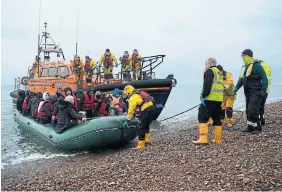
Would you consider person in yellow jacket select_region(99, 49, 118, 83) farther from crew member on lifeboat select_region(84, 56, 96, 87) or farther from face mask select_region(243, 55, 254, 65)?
face mask select_region(243, 55, 254, 65)

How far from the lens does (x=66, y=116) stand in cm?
790

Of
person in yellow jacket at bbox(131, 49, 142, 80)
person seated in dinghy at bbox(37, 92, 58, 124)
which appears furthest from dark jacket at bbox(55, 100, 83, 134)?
person in yellow jacket at bbox(131, 49, 142, 80)

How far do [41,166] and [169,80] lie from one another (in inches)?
266

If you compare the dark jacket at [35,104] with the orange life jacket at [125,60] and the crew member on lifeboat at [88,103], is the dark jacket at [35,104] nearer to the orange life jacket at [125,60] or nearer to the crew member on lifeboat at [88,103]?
the crew member on lifeboat at [88,103]

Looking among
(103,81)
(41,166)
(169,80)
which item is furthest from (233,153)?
(103,81)

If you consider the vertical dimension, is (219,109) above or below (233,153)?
above

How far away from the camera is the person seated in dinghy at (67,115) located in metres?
7.70

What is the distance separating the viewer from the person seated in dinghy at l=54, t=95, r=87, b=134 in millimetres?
7695

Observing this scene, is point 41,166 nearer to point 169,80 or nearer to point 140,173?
point 140,173

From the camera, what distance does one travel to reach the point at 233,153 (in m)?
5.04

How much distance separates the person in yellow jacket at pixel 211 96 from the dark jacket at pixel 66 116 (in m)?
3.08

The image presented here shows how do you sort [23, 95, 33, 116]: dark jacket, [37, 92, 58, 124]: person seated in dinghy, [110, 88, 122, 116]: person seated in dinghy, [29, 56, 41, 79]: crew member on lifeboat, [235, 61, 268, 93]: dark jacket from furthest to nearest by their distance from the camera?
1. [29, 56, 41, 79]: crew member on lifeboat
2. [23, 95, 33, 116]: dark jacket
3. [110, 88, 122, 116]: person seated in dinghy
4. [37, 92, 58, 124]: person seated in dinghy
5. [235, 61, 268, 93]: dark jacket

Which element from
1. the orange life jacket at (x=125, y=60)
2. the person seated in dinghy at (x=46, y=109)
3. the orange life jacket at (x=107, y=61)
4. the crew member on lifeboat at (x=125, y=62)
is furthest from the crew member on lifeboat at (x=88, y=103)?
the orange life jacket at (x=125, y=60)

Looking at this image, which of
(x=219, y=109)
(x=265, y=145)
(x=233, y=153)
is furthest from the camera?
(x=219, y=109)
